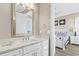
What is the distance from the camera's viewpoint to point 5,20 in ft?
5.74

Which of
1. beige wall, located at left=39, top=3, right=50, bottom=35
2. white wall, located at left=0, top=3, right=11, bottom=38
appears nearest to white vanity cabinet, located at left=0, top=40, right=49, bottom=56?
beige wall, located at left=39, top=3, right=50, bottom=35

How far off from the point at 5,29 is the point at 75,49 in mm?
1349

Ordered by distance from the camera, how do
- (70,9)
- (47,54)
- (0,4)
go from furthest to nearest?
(47,54), (70,9), (0,4)

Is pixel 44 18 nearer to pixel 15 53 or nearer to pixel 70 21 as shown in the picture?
pixel 70 21

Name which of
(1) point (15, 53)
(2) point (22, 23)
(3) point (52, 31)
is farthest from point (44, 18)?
(1) point (15, 53)

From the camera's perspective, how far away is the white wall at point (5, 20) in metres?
1.69

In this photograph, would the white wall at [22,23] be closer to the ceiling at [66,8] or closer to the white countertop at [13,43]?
the white countertop at [13,43]

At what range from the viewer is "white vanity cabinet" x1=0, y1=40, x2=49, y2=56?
1.46 meters

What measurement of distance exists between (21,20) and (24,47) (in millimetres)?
555

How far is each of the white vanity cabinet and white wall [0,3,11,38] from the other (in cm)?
43

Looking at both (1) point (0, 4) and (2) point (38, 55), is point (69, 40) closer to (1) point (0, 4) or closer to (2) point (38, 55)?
(2) point (38, 55)

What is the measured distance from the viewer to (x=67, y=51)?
192 cm

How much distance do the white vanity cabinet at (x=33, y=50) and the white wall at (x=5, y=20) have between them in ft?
1.40

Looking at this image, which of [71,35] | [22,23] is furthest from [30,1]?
[71,35]
